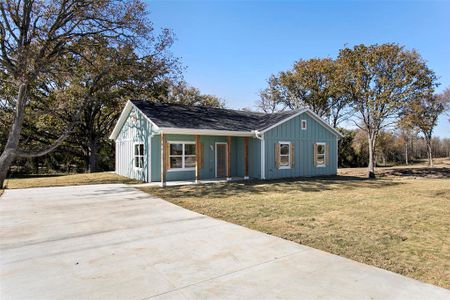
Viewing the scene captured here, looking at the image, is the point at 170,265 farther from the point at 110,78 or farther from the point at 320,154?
the point at 110,78

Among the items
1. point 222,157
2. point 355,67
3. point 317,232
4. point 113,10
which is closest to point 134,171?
point 222,157

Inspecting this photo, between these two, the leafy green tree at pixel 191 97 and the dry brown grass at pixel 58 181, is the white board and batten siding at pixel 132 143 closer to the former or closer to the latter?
the dry brown grass at pixel 58 181

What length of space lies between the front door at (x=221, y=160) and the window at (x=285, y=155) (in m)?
3.05

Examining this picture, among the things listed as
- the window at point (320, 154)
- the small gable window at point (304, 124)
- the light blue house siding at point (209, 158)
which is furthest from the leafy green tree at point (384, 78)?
the light blue house siding at point (209, 158)

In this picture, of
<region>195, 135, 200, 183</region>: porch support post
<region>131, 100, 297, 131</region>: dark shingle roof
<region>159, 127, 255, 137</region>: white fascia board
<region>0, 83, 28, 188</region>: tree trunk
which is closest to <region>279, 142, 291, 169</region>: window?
<region>131, 100, 297, 131</region>: dark shingle roof

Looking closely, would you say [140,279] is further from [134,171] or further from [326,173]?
[326,173]

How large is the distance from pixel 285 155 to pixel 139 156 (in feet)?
25.8

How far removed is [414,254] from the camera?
448 cm

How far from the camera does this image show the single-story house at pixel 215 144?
14.0 m

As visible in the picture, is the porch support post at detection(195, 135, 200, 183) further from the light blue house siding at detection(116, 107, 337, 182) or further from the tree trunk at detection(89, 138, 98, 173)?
the tree trunk at detection(89, 138, 98, 173)

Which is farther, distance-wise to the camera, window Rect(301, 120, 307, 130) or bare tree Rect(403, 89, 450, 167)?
bare tree Rect(403, 89, 450, 167)

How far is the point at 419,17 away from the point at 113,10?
14.0m

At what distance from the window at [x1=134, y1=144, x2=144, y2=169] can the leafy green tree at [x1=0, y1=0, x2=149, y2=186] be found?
5489 mm

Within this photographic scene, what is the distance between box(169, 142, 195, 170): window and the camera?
1427 cm
